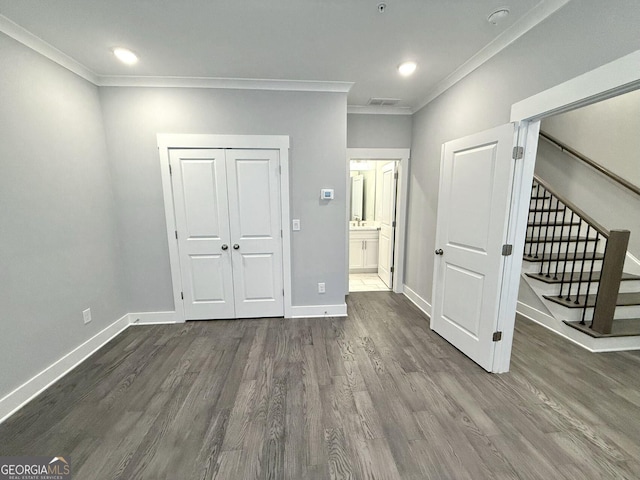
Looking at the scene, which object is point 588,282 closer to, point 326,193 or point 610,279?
point 610,279

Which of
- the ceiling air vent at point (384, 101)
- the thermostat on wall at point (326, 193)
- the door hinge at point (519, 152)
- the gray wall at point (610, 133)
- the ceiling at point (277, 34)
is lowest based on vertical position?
the thermostat on wall at point (326, 193)

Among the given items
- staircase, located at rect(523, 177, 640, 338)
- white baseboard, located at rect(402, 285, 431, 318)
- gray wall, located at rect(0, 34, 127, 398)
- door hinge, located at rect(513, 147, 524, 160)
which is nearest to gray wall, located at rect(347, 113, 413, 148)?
staircase, located at rect(523, 177, 640, 338)

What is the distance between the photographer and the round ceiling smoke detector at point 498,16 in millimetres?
1704

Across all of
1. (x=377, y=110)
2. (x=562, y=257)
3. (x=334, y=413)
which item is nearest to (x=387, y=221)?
(x=377, y=110)

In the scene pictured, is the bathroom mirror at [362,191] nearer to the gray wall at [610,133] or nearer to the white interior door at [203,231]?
the gray wall at [610,133]

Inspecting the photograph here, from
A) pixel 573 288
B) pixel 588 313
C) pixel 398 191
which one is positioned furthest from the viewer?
pixel 398 191

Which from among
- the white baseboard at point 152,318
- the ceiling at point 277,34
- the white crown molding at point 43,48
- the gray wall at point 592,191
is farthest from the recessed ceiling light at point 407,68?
the white baseboard at point 152,318

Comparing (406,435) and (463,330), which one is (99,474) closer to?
(406,435)

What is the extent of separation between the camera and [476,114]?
2.38 m

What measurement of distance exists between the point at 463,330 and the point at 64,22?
4082 mm

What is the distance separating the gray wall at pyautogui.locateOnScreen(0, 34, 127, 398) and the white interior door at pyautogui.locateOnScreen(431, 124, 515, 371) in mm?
3561

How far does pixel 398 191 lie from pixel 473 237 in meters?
1.82

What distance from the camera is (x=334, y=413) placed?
1735mm

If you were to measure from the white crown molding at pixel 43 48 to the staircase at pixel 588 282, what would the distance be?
16.5ft
